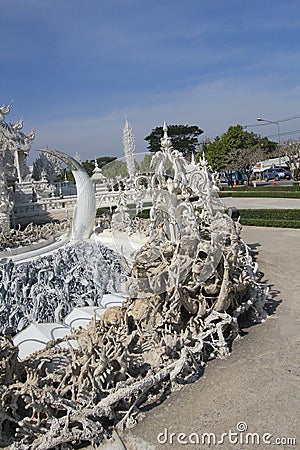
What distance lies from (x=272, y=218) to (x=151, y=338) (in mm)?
11509

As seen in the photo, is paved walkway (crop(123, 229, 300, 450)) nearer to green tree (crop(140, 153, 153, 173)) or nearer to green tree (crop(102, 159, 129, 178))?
green tree (crop(140, 153, 153, 173))

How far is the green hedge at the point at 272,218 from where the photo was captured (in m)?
14.2

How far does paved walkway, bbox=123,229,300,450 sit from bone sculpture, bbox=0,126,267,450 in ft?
0.66

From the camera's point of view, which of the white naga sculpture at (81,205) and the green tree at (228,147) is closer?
the white naga sculpture at (81,205)

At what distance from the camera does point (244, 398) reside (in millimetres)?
4441

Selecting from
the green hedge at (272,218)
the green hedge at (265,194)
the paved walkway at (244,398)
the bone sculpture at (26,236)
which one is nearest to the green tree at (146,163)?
the paved walkway at (244,398)

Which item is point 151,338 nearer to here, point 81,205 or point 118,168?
point 118,168

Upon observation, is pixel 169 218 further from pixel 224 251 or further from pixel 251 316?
pixel 251 316

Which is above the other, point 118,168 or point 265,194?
point 118,168

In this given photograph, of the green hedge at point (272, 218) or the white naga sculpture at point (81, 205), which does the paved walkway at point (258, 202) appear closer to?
the green hedge at point (272, 218)

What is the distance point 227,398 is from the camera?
446cm

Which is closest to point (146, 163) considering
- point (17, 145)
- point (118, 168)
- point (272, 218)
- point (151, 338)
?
point (118, 168)

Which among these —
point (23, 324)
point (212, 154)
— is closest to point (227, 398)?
point (23, 324)

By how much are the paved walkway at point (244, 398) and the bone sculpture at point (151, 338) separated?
0.20 meters
